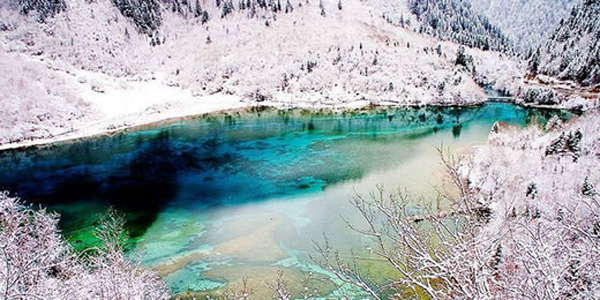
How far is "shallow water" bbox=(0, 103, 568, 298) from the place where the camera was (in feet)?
Answer: 80.5

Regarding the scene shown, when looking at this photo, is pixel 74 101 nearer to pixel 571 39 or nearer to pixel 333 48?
pixel 333 48

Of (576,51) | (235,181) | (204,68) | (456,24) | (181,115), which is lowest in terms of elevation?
Answer: (235,181)

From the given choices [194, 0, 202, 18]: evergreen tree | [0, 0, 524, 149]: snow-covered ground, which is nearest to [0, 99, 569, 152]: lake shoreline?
[0, 0, 524, 149]: snow-covered ground

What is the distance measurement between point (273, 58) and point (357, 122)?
34373mm

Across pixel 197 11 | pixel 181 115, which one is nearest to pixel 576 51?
pixel 181 115

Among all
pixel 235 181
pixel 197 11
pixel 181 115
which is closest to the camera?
pixel 235 181

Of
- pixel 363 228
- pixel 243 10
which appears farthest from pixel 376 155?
pixel 243 10

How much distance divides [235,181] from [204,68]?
56443 millimetres

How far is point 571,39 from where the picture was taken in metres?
92.6

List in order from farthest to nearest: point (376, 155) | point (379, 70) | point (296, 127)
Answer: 1. point (379, 70)
2. point (296, 127)
3. point (376, 155)

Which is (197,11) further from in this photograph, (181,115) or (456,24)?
(456,24)

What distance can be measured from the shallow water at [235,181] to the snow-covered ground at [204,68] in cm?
1126

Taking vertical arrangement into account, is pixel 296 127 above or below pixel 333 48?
below

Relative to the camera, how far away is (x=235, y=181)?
36438 millimetres
